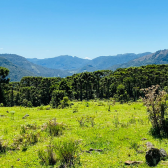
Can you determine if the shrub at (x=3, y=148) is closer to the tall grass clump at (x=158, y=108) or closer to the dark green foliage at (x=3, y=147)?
the dark green foliage at (x=3, y=147)

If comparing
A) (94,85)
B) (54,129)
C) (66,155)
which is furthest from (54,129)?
(94,85)

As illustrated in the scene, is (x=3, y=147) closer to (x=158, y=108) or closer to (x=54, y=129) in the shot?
(x=54, y=129)

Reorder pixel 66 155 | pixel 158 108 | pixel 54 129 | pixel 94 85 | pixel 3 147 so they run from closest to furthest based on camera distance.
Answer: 1. pixel 66 155
2. pixel 3 147
3. pixel 158 108
4. pixel 54 129
5. pixel 94 85

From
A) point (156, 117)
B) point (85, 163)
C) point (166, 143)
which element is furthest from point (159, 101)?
point (85, 163)

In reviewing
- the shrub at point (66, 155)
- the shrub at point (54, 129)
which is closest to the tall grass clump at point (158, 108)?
the shrub at point (66, 155)

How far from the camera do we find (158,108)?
1430 cm

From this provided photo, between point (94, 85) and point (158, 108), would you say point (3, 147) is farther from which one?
point (94, 85)

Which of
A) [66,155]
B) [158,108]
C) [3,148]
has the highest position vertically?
[158,108]

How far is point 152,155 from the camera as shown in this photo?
33.2 ft

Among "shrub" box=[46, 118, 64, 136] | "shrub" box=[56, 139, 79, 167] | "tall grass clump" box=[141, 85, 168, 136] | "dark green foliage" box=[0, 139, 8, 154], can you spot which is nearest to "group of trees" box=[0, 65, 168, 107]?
"shrub" box=[46, 118, 64, 136]

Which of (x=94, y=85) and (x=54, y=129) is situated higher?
(x=94, y=85)

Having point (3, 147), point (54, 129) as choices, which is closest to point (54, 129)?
point (54, 129)

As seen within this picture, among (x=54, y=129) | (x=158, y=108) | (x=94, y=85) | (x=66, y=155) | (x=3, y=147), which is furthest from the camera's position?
(x=94, y=85)

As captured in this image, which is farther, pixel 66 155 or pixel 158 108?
pixel 158 108
